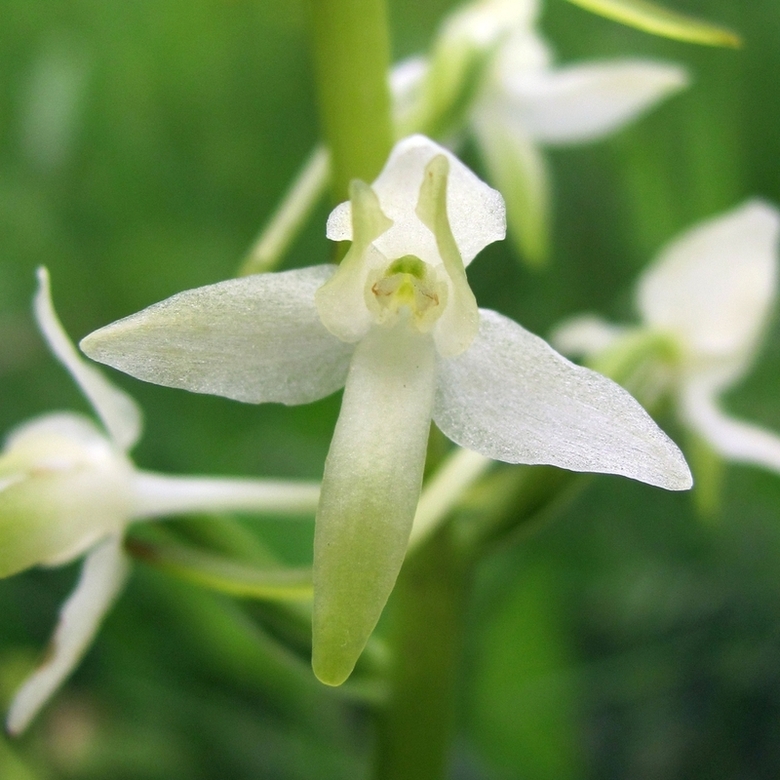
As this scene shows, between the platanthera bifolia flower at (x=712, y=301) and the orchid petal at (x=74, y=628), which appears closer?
the orchid petal at (x=74, y=628)

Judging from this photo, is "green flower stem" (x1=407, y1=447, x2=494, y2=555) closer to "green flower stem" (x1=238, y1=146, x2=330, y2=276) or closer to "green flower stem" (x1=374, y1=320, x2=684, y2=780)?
"green flower stem" (x1=374, y1=320, x2=684, y2=780)

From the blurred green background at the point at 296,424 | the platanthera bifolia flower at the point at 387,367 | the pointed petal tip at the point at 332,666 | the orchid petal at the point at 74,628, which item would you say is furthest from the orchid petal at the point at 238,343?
the blurred green background at the point at 296,424

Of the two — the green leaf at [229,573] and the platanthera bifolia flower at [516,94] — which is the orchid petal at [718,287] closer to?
the platanthera bifolia flower at [516,94]

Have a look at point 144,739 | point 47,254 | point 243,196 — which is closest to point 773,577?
point 144,739

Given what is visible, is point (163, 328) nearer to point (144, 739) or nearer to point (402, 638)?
point (402, 638)

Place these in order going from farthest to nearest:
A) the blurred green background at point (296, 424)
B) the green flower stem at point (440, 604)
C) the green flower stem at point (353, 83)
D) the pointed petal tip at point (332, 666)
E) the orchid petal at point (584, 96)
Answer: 1. the blurred green background at point (296, 424)
2. the orchid petal at point (584, 96)
3. the green flower stem at point (440, 604)
4. the green flower stem at point (353, 83)
5. the pointed petal tip at point (332, 666)

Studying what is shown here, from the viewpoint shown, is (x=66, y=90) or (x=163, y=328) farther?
(x=66, y=90)

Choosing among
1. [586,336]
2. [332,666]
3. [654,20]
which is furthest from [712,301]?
[332,666]
